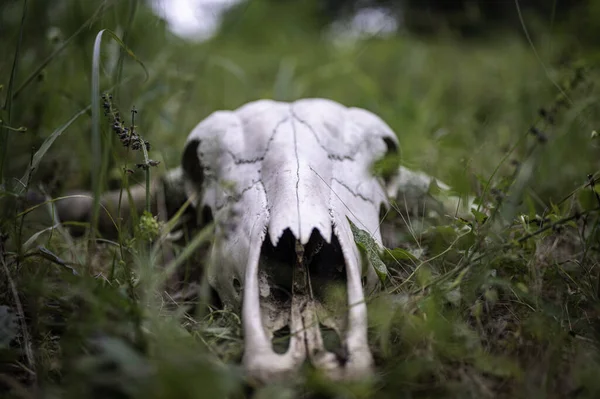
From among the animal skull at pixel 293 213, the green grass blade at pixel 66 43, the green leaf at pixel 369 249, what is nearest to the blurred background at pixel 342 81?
the green grass blade at pixel 66 43

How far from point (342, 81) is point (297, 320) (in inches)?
167

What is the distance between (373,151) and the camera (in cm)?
204

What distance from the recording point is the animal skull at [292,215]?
1.20m

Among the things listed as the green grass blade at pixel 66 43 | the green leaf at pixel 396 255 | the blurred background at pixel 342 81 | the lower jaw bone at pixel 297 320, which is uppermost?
the blurred background at pixel 342 81

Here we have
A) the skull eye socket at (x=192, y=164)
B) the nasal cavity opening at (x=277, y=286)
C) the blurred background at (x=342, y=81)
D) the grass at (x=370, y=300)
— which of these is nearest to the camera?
the grass at (x=370, y=300)

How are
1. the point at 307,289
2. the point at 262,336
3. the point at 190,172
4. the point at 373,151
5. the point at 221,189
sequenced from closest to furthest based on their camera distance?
the point at 262,336 < the point at 307,289 < the point at 221,189 < the point at 373,151 < the point at 190,172

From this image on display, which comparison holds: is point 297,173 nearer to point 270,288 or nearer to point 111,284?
point 270,288

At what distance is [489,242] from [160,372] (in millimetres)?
975

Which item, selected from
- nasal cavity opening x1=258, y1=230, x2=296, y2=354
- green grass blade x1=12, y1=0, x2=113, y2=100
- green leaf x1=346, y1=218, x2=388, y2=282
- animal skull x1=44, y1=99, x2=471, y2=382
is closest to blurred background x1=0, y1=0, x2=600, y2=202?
green grass blade x1=12, y1=0, x2=113, y2=100

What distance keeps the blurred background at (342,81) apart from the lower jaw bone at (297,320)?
66cm

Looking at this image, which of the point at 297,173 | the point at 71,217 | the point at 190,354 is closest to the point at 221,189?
the point at 297,173

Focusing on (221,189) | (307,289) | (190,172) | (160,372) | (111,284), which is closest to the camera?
(160,372)

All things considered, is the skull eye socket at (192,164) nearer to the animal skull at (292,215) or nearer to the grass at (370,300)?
the animal skull at (292,215)

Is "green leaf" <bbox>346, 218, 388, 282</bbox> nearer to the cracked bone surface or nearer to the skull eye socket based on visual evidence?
the cracked bone surface
